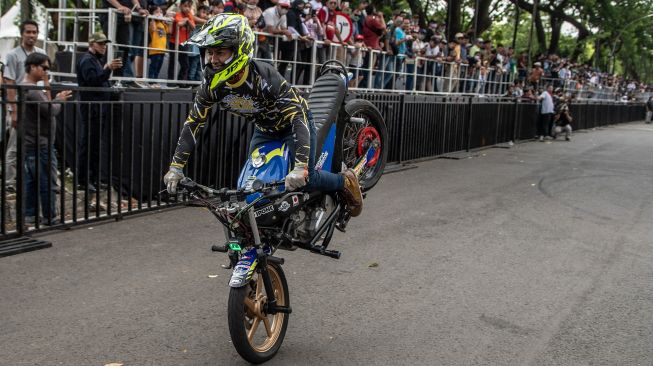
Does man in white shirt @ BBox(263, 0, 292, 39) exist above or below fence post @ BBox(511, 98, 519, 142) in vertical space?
above

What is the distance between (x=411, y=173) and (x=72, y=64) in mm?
6433

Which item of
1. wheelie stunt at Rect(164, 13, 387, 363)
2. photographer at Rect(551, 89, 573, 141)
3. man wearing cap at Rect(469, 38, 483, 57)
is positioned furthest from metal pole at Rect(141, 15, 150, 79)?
photographer at Rect(551, 89, 573, 141)

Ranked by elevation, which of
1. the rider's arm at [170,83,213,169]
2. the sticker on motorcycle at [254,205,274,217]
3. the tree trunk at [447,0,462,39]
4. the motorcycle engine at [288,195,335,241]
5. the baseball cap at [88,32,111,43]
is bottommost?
the motorcycle engine at [288,195,335,241]

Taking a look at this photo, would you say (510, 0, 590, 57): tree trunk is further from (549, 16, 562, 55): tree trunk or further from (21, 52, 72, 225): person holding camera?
(21, 52, 72, 225): person holding camera

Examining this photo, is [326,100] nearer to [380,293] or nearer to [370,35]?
[380,293]

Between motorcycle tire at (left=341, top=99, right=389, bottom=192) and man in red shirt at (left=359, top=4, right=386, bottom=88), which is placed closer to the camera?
motorcycle tire at (left=341, top=99, right=389, bottom=192)

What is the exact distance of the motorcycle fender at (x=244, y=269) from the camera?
4.03m

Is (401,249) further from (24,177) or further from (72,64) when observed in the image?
(72,64)

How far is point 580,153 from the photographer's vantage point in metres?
20.6

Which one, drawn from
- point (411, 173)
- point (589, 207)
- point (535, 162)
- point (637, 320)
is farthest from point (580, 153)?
point (637, 320)

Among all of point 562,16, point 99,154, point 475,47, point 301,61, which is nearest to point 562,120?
point 475,47

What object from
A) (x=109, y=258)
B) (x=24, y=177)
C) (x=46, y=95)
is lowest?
(x=109, y=258)

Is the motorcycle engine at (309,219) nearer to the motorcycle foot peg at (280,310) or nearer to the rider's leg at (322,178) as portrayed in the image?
the rider's leg at (322,178)

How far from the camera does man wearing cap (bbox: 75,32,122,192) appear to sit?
799cm
